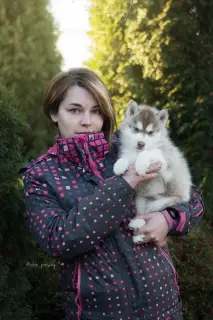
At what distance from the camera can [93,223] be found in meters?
1.85

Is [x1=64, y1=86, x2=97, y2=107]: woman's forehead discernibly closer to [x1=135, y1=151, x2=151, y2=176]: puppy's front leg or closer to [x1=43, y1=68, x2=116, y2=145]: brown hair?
[x1=43, y1=68, x2=116, y2=145]: brown hair

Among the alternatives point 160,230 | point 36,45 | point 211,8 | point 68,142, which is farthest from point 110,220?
point 211,8

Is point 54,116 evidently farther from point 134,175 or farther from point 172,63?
point 172,63

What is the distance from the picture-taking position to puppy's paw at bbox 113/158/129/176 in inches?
89.1

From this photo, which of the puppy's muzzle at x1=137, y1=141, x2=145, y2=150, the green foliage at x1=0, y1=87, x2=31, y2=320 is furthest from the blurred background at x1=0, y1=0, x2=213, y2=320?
the puppy's muzzle at x1=137, y1=141, x2=145, y2=150

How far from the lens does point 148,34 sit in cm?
600

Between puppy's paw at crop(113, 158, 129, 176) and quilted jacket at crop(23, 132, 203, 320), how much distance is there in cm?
14

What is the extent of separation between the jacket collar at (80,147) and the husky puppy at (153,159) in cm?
19

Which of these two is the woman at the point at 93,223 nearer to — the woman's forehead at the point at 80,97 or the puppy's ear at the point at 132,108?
the woman's forehead at the point at 80,97

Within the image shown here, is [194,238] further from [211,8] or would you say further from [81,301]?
[211,8]

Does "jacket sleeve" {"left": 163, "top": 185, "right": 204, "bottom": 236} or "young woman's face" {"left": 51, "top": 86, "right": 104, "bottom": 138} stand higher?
"young woman's face" {"left": 51, "top": 86, "right": 104, "bottom": 138}

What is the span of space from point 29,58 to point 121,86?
72.5 inches

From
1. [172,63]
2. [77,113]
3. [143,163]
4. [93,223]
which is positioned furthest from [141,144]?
[172,63]

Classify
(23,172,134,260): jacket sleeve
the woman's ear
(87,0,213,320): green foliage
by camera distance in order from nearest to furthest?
(23,172,134,260): jacket sleeve
the woman's ear
(87,0,213,320): green foliage
